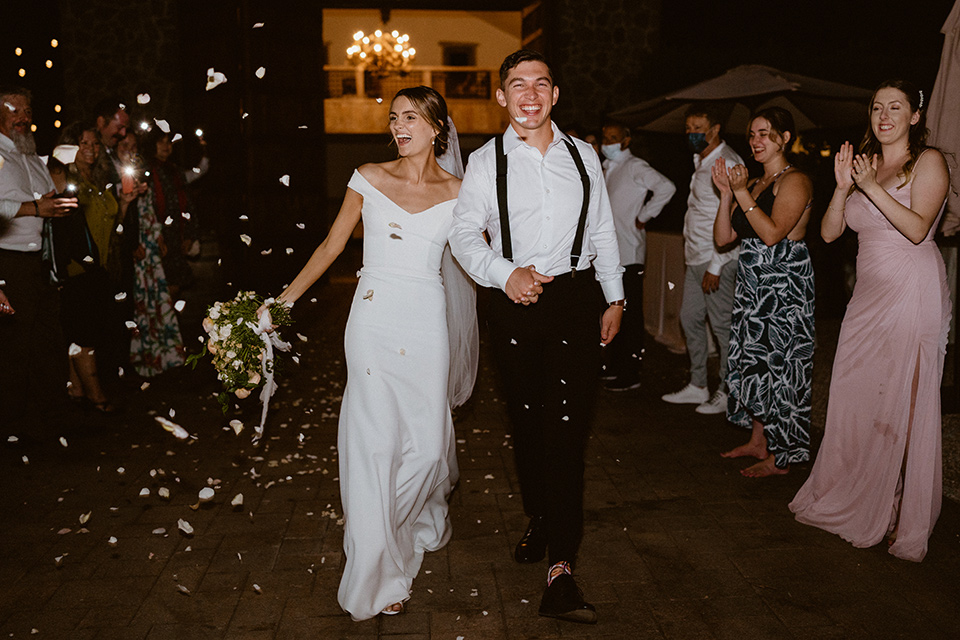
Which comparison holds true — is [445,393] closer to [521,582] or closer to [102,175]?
[521,582]

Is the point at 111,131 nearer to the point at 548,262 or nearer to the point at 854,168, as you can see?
the point at 548,262

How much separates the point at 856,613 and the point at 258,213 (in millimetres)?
8596

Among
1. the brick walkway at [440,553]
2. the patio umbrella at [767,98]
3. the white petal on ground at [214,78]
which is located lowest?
the brick walkway at [440,553]

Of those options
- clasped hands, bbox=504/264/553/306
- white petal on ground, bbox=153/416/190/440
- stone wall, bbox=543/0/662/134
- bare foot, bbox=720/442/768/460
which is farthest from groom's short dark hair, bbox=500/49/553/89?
stone wall, bbox=543/0/662/134

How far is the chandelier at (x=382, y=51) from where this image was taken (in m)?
20.2

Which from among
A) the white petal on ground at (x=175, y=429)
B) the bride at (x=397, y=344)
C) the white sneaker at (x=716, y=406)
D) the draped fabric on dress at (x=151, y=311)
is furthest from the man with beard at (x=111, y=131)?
the white sneaker at (x=716, y=406)

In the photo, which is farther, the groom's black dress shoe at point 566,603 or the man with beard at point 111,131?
the man with beard at point 111,131

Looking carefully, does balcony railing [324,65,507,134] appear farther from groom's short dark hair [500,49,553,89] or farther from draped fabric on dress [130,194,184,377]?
groom's short dark hair [500,49,553,89]

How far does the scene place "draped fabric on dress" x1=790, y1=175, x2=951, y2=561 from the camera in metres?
3.62

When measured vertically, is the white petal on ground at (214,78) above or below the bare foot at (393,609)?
above

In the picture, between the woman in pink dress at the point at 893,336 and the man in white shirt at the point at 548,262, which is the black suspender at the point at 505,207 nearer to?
the man in white shirt at the point at 548,262

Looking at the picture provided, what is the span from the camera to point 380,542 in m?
3.09

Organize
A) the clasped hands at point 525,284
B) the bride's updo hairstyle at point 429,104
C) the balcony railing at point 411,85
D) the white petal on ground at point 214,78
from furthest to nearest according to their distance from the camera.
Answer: the balcony railing at point 411,85, the white petal on ground at point 214,78, the bride's updo hairstyle at point 429,104, the clasped hands at point 525,284

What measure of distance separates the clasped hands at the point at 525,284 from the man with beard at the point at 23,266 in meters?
3.27
